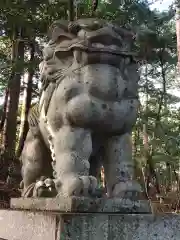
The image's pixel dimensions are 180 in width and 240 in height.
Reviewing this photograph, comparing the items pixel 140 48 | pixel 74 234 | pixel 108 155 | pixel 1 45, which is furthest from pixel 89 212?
pixel 1 45

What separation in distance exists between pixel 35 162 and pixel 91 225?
905 mm

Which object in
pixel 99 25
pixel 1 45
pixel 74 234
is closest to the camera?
pixel 74 234

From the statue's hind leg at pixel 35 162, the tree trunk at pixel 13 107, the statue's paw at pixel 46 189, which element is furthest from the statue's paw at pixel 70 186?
the tree trunk at pixel 13 107

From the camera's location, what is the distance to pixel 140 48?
8.82 metres

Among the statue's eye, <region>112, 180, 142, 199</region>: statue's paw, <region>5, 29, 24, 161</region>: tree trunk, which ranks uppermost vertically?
<region>5, 29, 24, 161</region>: tree trunk

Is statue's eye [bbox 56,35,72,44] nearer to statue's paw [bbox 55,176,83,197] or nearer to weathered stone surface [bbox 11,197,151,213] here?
statue's paw [bbox 55,176,83,197]

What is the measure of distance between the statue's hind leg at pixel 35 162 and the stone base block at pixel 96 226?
0.46 m

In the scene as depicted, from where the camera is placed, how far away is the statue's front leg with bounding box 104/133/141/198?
7.19 ft

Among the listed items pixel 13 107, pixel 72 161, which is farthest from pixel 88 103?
pixel 13 107

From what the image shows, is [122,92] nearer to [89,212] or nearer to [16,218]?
[89,212]

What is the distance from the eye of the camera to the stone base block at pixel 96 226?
5.65ft

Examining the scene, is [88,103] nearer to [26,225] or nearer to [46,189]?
[46,189]

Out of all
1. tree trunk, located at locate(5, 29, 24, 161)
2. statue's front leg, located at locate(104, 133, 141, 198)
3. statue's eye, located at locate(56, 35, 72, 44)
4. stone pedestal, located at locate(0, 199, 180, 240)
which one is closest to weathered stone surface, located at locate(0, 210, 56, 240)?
stone pedestal, located at locate(0, 199, 180, 240)

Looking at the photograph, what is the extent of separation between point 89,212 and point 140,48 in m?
7.30
